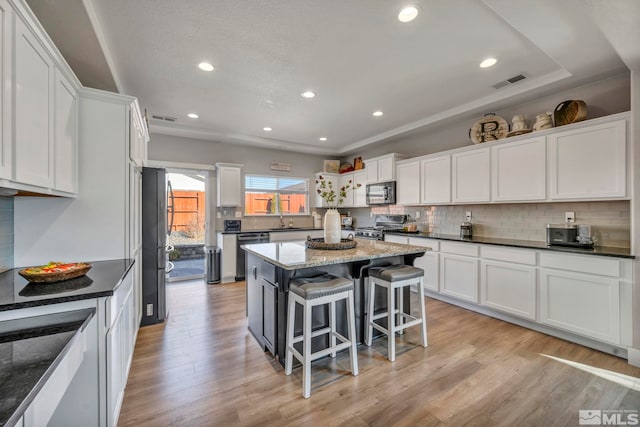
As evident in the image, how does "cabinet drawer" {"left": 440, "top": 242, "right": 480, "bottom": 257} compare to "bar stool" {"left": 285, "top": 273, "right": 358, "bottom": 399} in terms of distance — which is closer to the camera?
"bar stool" {"left": 285, "top": 273, "right": 358, "bottom": 399}

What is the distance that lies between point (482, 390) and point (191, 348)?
2.52 metres

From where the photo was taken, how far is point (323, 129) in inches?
191

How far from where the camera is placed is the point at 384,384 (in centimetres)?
204

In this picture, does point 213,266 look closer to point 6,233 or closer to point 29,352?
point 6,233

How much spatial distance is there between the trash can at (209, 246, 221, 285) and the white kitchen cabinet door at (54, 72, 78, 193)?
301 centimetres

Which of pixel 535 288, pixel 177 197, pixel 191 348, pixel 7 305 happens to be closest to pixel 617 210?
pixel 535 288

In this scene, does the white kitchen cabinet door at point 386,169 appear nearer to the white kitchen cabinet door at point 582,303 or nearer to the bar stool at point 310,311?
the white kitchen cabinet door at point 582,303

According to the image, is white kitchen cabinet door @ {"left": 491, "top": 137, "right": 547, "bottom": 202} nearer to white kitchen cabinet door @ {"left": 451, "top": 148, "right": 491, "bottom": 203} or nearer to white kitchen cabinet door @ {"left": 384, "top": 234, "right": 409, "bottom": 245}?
white kitchen cabinet door @ {"left": 451, "top": 148, "right": 491, "bottom": 203}

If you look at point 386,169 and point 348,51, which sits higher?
point 348,51

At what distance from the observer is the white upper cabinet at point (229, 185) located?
16.8 ft

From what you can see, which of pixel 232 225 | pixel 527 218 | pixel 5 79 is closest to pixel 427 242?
pixel 527 218

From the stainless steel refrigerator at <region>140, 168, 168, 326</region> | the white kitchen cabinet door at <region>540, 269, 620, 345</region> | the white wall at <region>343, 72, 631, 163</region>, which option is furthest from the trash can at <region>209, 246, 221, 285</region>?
the white kitchen cabinet door at <region>540, 269, 620, 345</region>

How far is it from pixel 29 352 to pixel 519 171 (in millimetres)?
4319

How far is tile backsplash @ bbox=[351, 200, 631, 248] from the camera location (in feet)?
9.17
